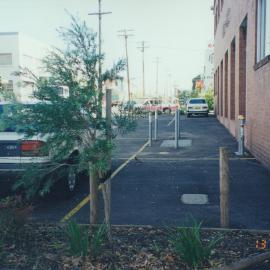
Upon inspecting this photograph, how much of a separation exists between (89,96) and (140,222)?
98.7 inches

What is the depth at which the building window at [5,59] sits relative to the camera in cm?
4547

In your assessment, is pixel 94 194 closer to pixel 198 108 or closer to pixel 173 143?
pixel 173 143

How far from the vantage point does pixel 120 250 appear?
4664 mm

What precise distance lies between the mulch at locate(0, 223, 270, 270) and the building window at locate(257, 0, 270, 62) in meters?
6.78

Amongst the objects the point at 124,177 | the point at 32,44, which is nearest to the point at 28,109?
the point at 124,177

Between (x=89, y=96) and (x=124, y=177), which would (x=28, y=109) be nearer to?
(x=89, y=96)

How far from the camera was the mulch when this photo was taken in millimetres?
4328

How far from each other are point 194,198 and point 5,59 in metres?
42.5

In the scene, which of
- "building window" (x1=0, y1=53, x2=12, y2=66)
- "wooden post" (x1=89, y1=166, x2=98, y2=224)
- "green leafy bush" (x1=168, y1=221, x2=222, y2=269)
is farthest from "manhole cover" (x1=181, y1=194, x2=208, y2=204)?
"building window" (x1=0, y1=53, x2=12, y2=66)

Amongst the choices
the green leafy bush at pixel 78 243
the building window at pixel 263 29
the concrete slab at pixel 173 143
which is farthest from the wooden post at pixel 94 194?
the concrete slab at pixel 173 143

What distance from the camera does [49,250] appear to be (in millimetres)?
4691

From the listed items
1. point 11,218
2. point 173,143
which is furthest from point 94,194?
point 173,143
